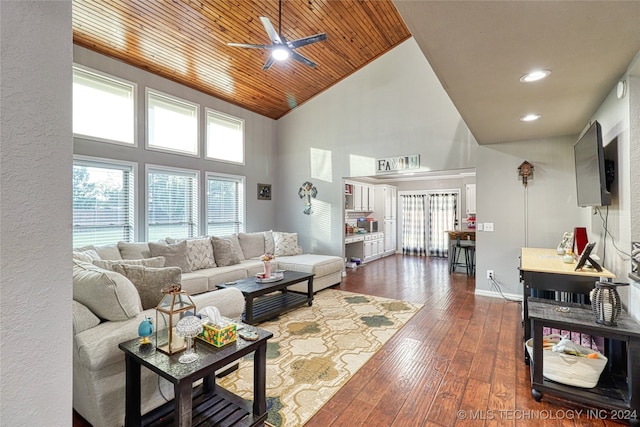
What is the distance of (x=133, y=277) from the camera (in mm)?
2219

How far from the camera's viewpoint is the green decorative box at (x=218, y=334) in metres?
1.70

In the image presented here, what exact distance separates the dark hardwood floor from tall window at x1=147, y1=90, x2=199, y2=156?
13.4ft

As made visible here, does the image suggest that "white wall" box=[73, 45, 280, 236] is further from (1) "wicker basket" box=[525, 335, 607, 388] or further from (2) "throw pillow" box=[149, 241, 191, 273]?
(1) "wicker basket" box=[525, 335, 607, 388]

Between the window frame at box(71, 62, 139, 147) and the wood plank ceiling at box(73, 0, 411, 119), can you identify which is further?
the window frame at box(71, 62, 139, 147)

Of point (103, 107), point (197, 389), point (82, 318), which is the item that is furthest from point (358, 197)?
point (82, 318)

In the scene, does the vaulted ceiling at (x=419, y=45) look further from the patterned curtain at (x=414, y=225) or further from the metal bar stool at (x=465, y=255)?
the patterned curtain at (x=414, y=225)

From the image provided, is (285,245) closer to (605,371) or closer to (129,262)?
(129,262)

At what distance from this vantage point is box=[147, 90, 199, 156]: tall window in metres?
4.83

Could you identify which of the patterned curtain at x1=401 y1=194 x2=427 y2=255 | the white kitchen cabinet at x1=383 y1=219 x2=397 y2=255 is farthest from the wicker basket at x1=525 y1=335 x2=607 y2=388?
the patterned curtain at x1=401 y1=194 x2=427 y2=255

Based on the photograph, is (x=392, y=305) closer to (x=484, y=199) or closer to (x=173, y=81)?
(x=484, y=199)

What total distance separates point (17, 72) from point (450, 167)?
16.7ft

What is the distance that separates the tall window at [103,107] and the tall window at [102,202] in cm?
43

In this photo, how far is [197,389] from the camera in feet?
6.66

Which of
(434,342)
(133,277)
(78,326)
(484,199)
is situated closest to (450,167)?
(484,199)
